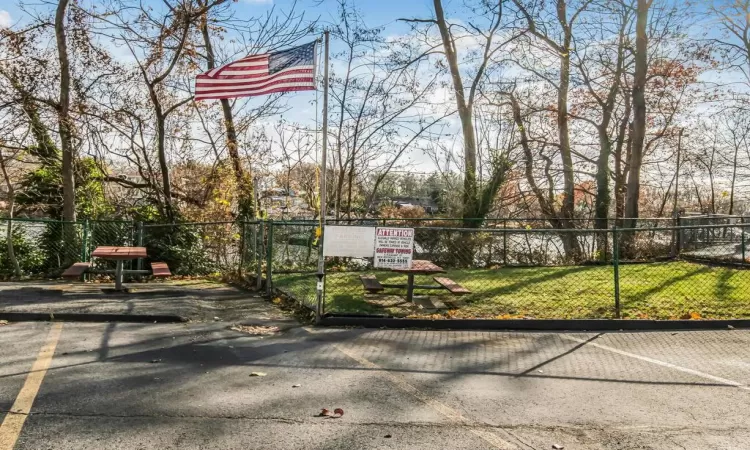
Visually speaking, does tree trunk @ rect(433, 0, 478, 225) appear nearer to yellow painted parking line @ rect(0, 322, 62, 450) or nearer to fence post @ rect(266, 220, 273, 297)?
fence post @ rect(266, 220, 273, 297)

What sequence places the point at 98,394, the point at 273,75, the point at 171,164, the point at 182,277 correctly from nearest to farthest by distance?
1. the point at 98,394
2. the point at 273,75
3. the point at 182,277
4. the point at 171,164

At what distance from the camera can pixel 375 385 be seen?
5.65 metres

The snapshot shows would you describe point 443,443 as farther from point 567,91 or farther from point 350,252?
point 567,91

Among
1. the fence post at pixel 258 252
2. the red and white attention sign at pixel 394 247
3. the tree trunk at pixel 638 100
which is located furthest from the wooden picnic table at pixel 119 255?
the tree trunk at pixel 638 100

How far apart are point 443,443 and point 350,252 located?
452 cm

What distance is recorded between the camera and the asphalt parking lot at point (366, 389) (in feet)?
14.1

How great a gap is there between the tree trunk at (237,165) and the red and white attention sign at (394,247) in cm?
966

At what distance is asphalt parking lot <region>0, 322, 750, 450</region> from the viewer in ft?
14.1

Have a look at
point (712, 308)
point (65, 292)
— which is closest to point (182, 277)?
point (65, 292)

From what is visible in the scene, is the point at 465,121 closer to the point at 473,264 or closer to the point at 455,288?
the point at 473,264

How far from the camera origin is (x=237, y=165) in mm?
17828

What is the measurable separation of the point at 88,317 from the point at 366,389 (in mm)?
5114

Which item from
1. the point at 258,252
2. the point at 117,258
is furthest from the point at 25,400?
the point at 258,252

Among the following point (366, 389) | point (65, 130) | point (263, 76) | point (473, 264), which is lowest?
point (366, 389)
